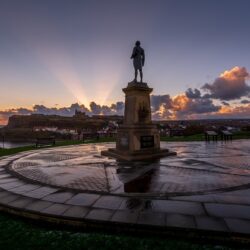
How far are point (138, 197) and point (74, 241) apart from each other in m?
1.89

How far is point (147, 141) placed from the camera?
11414mm

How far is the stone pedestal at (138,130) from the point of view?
11.0 metres

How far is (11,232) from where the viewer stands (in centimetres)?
363

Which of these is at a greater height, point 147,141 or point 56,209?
point 147,141

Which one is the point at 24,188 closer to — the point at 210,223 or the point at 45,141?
the point at 210,223

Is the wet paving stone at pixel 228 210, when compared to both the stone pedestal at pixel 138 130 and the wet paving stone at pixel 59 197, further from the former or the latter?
the stone pedestal at pixel 138 130

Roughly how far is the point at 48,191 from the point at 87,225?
206 cm

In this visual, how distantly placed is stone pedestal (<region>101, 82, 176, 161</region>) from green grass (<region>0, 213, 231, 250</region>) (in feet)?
23.5

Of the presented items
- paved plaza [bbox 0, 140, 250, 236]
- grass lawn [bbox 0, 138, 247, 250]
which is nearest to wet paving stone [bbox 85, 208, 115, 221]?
paved plaza [bbox 0, 140, 250, 236]

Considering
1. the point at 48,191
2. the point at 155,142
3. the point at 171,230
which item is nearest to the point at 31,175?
the point at 48,191

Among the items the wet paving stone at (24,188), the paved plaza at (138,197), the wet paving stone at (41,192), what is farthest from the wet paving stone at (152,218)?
the wet paving stone at (24,188)

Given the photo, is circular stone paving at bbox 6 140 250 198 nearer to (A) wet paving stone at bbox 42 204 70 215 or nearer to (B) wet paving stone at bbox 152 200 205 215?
(B) wet paving stone at bbox 152 200 205 215

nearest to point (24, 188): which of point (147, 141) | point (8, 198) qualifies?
point (8, 198)

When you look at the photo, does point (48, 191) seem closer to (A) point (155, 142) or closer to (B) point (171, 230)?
(B) point (171, 230)
